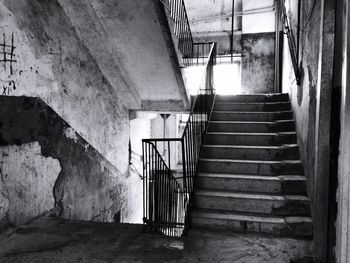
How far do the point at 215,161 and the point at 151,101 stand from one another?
275 centimetres

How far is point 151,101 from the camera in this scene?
6965mm

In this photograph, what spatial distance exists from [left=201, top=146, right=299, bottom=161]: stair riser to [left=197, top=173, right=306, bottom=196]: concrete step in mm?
476

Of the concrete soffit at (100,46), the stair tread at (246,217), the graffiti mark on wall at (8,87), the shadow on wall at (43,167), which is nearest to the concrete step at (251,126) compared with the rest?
the stair tread at (246,217)

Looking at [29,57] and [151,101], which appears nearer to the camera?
[29,57]

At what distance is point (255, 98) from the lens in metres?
6.48

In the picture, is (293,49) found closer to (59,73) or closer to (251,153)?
(251,153)

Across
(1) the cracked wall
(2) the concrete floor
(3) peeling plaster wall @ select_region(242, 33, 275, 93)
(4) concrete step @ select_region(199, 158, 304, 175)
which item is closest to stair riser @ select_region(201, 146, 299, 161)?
(4) concrete step @ select_region(199, 158, 304, 175)

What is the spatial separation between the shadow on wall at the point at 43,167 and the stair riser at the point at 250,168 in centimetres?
223

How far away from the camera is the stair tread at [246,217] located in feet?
12.5

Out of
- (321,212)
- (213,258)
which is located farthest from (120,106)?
(321,212)

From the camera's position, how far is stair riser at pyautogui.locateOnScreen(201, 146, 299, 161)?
4.86 m

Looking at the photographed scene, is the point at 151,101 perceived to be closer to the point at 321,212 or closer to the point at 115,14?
the point at 115,14

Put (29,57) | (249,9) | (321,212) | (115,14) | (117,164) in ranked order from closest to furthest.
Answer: (321,212)
(29,57)
(115,14)
(117,164)
(249,9)

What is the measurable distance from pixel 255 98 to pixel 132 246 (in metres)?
4.44
